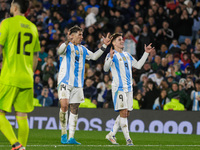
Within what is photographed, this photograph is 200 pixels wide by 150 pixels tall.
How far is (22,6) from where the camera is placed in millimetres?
6684

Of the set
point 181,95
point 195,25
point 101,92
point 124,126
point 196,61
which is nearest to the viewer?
point 124,126

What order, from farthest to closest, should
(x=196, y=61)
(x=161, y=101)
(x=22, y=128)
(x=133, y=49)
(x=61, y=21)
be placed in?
(x=61, y=21), (x=133, y=49), (x=196, y=61), (x=161, y=101), (x=22, y=128)

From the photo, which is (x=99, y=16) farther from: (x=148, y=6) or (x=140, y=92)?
(x=140, y=92)

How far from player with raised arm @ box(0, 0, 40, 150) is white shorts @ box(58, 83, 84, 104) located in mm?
3216

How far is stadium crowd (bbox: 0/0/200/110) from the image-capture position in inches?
655

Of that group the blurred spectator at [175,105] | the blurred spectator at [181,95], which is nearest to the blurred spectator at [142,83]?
the blurred spectator at [181,95]

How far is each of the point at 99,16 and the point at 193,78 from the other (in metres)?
5.81

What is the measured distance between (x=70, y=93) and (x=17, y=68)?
3581 mm

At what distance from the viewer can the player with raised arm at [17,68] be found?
21.6ft

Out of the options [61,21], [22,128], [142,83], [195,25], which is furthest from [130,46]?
[22,128]

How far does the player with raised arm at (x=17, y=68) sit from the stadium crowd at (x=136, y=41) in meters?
9.91

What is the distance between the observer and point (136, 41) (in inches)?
787

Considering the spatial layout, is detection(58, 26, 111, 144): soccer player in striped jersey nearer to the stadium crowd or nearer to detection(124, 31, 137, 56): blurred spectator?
the stadium crowd

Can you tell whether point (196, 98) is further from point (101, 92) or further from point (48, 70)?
point (48, 70)
